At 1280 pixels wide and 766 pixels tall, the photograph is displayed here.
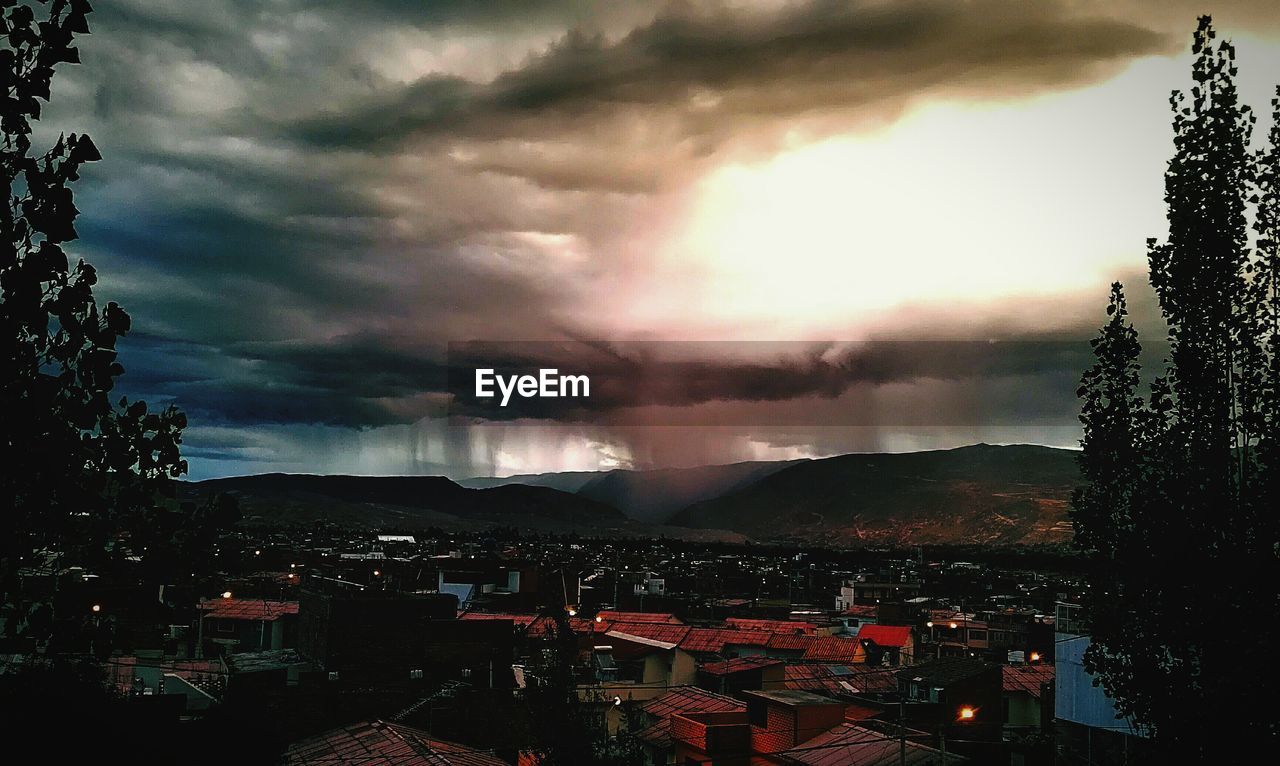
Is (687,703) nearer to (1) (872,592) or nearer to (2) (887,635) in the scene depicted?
(2) (887,635)

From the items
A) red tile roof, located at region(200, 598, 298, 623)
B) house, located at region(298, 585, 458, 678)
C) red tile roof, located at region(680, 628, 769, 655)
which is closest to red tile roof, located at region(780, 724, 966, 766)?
house, located at region(298, 585, 458, 678)

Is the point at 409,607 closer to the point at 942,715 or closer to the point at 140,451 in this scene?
the point at 942,715

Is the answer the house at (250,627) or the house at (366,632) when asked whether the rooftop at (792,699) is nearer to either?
the house at (366,632)

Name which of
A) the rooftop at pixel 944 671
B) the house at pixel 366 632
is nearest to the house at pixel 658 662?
the rooftop at pixel 944 671

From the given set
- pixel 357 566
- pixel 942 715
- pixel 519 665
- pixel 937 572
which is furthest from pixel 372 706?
pixel 937 572

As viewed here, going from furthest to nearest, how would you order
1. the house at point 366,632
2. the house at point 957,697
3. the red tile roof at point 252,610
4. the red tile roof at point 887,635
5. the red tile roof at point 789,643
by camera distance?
Result: the red tile roof at point 887,635
the red tile roof at point 789,643
the red tile roof at point 252,610
the house at point 366,632
the house at point 957,697

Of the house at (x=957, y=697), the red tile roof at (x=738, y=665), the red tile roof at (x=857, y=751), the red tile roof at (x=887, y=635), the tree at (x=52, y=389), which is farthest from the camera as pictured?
the red tile roof at (x=887, y=635)

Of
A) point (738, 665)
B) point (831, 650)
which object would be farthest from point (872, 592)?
point (738, 665)
